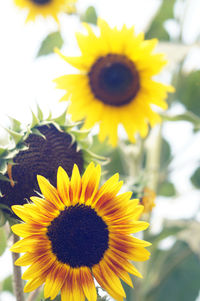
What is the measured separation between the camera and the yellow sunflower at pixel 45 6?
2066 millimetres

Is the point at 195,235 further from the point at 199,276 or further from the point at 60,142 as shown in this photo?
the point at 60,142

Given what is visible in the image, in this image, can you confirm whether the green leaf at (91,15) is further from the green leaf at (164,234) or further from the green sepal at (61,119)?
the green sepal at (61,119)

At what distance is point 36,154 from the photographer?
923 millimetres

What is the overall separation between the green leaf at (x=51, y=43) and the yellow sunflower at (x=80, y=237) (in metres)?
1.14

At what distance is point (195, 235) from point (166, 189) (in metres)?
0.53

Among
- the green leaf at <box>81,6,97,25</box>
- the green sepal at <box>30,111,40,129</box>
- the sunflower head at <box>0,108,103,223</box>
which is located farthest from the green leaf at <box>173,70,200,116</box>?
the green sepal at <box>30,111,40,129</box>

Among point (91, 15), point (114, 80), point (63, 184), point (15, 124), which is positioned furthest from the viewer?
point (91, 15)

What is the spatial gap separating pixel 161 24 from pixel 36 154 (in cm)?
125

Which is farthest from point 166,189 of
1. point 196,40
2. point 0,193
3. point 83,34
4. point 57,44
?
point 0,193

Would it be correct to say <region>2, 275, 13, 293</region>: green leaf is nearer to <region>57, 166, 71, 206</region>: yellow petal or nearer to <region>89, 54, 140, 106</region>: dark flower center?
<region>89, 54, 140, 106</region>: dark flower center

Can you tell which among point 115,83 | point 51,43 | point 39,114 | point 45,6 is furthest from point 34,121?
point 45,6

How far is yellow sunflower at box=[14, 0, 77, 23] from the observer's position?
207 centimetres

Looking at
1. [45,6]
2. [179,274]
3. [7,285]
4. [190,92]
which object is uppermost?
[45,6]

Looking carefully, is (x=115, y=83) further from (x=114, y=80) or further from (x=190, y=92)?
(x=190, y=92)
